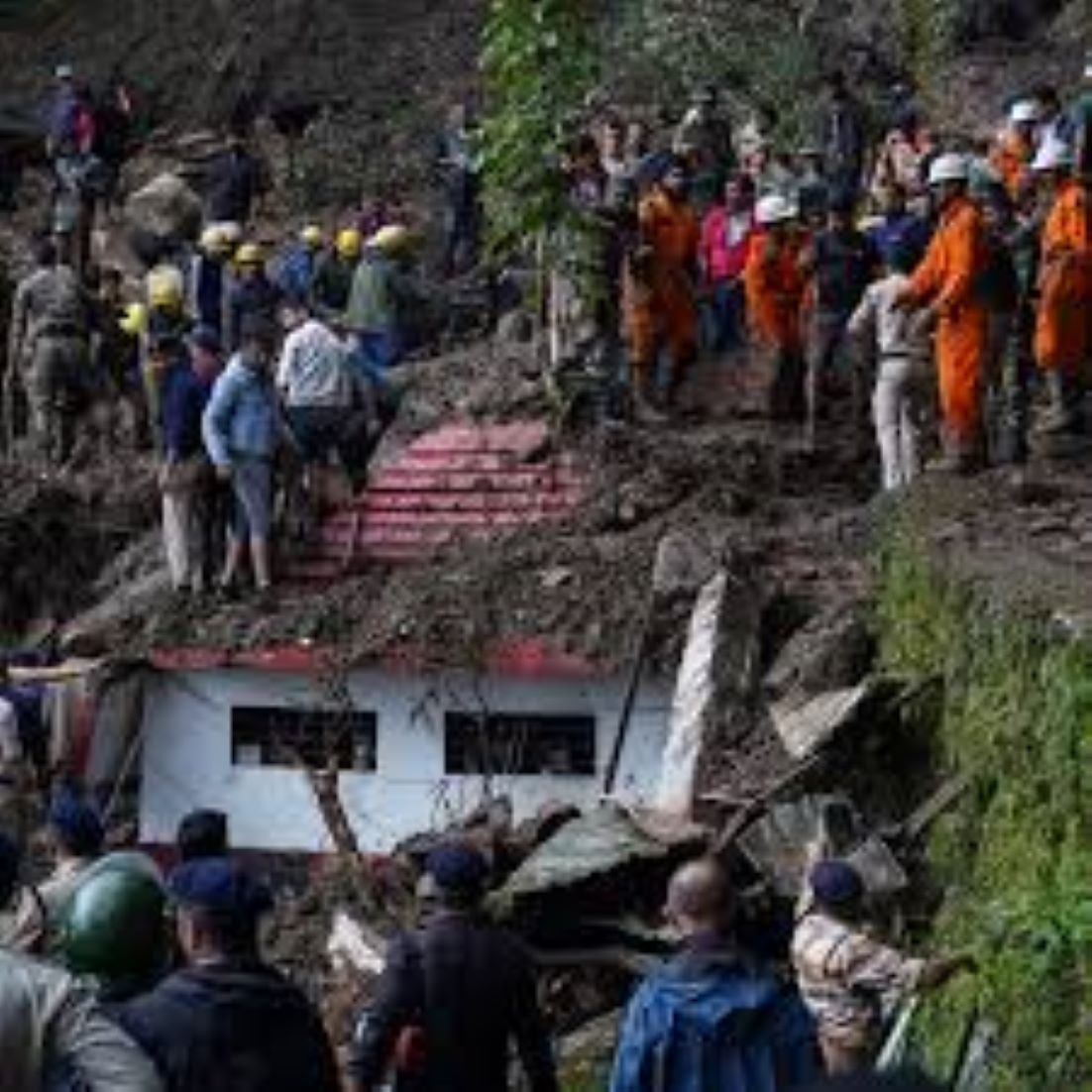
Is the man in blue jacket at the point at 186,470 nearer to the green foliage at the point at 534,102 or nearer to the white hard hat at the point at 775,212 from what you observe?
the green foliage at the point at 534,102

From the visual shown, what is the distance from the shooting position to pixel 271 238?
28859mm

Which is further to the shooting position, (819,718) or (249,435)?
(249,435)

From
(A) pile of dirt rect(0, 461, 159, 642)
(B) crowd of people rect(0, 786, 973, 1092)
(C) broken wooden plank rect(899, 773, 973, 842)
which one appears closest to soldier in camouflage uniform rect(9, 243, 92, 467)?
(A) pile of dirt rect(0, 461, 159, 642)

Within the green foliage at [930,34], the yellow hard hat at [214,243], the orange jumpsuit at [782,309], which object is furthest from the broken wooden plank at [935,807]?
the green foliage at [930,34]

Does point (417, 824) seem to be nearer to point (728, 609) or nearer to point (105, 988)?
point (728, 609)

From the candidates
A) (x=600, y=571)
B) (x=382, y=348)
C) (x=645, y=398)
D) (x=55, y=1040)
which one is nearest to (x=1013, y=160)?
(x=645, y=398)

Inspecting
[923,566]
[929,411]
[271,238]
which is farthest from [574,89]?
[271,238]

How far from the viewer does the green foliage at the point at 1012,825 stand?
886 cm

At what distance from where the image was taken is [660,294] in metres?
19.5

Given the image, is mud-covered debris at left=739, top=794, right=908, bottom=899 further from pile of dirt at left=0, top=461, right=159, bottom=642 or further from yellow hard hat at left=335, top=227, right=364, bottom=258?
yellow hard hat at left=335, top=227, right=364, bottom=258

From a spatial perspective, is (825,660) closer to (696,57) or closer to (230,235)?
Answer: (230,235)

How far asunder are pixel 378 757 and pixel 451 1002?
916 cm

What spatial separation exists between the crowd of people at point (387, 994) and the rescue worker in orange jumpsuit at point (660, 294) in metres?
10.1

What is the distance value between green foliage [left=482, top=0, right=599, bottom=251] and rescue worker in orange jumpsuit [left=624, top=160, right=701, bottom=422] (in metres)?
0.67
